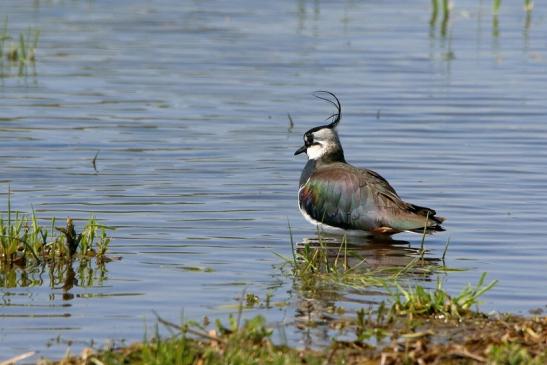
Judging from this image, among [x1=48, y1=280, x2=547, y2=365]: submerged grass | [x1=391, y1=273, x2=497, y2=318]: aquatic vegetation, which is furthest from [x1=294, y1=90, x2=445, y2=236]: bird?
[x1=48, y1=280, x2=547, y2=365]: submerged grass

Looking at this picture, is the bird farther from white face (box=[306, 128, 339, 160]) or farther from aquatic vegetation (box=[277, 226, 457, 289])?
white face (box=[306, 128, 339, 160])

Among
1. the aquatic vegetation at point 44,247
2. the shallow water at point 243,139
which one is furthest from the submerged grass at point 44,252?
the shallow water at point 243,139

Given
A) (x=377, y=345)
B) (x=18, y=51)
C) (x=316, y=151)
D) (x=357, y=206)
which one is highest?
(x=18, y=51)

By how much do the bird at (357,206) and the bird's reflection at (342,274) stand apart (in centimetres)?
16

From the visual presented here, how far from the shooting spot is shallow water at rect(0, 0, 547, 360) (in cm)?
793

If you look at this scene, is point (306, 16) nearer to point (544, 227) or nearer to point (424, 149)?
point (424, 149)

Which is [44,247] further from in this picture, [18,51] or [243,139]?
[18,51]

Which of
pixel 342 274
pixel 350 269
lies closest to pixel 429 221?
pixel 350 269

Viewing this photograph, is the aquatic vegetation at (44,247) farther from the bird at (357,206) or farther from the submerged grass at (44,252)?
the bird at (357,206)

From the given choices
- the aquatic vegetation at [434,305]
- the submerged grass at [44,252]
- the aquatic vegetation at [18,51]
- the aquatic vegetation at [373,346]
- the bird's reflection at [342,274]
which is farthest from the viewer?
the aquatic vegetation at [18,51]

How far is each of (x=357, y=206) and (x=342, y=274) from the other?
1.74 meters

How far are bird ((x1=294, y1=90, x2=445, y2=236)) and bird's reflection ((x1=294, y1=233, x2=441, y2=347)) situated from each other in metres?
0.16

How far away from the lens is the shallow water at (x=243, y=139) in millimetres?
7934

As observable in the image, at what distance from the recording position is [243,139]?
13742mm
